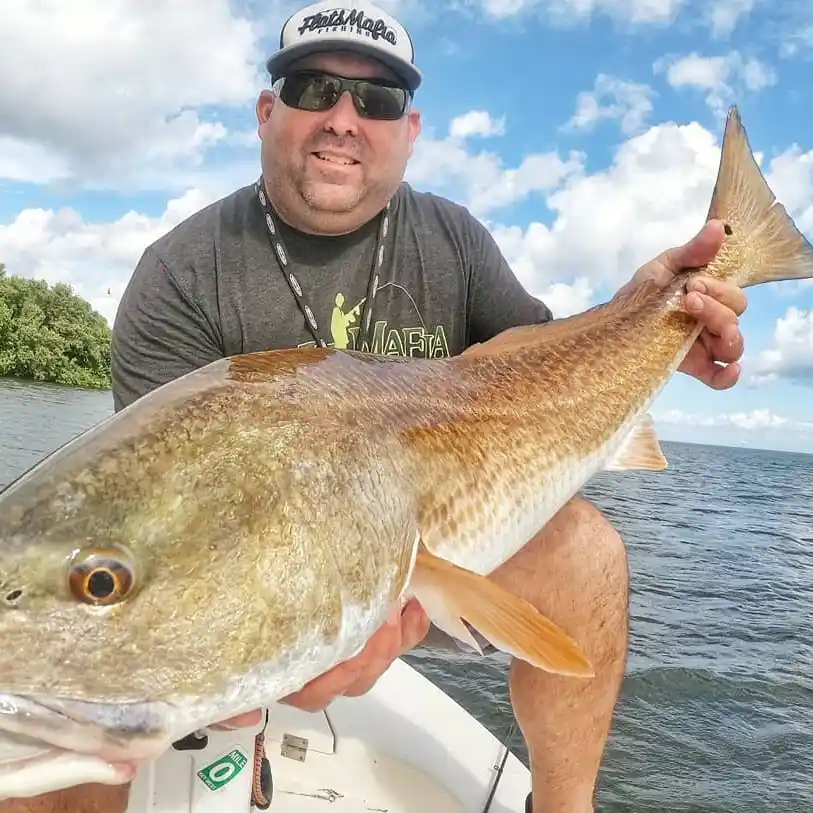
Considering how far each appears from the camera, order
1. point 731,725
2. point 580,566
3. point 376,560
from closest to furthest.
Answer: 1. point 376,560
2. point 580,566
3. point 731,725

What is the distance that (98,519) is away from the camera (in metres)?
1.48

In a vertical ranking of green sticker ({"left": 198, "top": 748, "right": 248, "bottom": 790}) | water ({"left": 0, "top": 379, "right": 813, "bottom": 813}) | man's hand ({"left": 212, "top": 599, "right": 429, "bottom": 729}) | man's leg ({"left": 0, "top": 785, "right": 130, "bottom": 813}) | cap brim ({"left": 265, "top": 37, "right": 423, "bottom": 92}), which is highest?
cap brim ({"left": 265, "top": 37, "right": 423, "bottom": 92})

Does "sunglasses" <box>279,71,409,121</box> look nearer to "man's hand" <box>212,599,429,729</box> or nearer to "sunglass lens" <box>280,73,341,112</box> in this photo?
"sunglass lens" <box>280,73,341,112</box>

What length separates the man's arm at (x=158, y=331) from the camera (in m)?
3.17

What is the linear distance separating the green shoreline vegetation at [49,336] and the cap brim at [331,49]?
57.0 meters

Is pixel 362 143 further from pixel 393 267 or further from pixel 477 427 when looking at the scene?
pixel 477 427

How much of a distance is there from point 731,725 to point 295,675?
728 centimetres

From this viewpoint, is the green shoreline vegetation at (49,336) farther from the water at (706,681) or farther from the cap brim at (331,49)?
the cap brim at (331,49)

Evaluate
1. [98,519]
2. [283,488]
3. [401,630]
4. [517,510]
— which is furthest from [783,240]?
[98,519]

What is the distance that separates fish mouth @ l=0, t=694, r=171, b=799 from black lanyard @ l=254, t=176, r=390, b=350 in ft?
6.91

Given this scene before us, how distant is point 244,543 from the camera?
5.06 feet

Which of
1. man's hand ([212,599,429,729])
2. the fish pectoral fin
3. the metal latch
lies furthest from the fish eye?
the metal latch

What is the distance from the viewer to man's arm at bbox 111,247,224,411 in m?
3.17

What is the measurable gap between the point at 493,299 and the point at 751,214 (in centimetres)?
118
